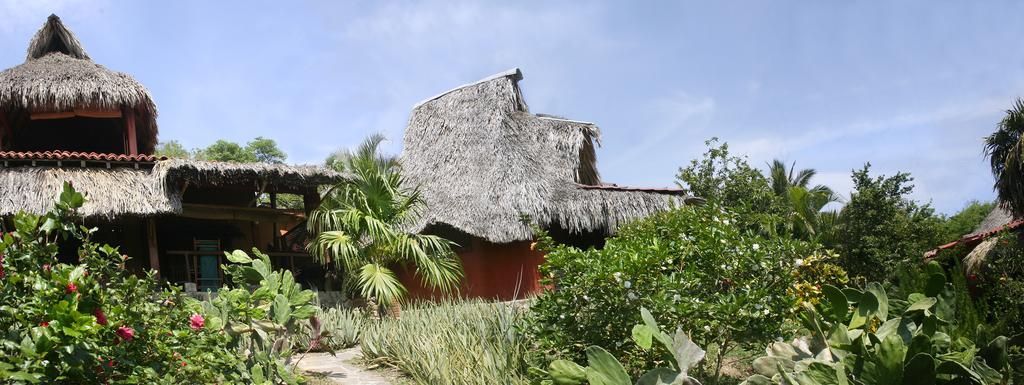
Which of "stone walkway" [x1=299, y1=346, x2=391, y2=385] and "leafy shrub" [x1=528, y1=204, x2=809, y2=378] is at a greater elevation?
"leafy shrub" [x1=528, y1=204, x2=809, y2=378]

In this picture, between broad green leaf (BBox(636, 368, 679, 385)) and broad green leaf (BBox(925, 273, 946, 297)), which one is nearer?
broad green leaf (BBox(636, 368, 679, 385))

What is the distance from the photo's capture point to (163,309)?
4438mm

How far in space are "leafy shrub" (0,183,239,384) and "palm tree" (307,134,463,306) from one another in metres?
5.33

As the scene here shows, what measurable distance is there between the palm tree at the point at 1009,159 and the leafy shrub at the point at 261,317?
29.0ft

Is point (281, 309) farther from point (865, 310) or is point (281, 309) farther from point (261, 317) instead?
point (865, 310)

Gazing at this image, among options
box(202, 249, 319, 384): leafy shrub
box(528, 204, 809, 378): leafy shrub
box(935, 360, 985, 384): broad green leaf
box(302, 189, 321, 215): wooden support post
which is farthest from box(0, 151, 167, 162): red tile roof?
box(935, 360, 985, 384): broad green leaf

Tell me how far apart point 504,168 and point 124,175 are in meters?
5.63

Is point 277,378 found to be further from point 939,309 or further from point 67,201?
point 939,309

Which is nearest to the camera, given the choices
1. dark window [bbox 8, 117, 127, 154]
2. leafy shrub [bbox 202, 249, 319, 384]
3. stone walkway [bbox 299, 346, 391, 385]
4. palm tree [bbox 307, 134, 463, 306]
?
leafy shrub [bbox 202, 249, 319, 384]

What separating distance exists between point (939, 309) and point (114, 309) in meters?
3.50

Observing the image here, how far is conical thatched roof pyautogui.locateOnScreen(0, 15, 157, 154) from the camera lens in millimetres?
11750

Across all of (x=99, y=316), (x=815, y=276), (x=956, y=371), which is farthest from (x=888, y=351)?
(x=815, y=276)

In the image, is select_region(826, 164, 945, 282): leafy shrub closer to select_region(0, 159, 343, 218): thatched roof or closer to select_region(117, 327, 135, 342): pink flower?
select_region(0, 159, 343, 218): thatched roof

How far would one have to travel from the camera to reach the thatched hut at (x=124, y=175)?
1093 centimetres
